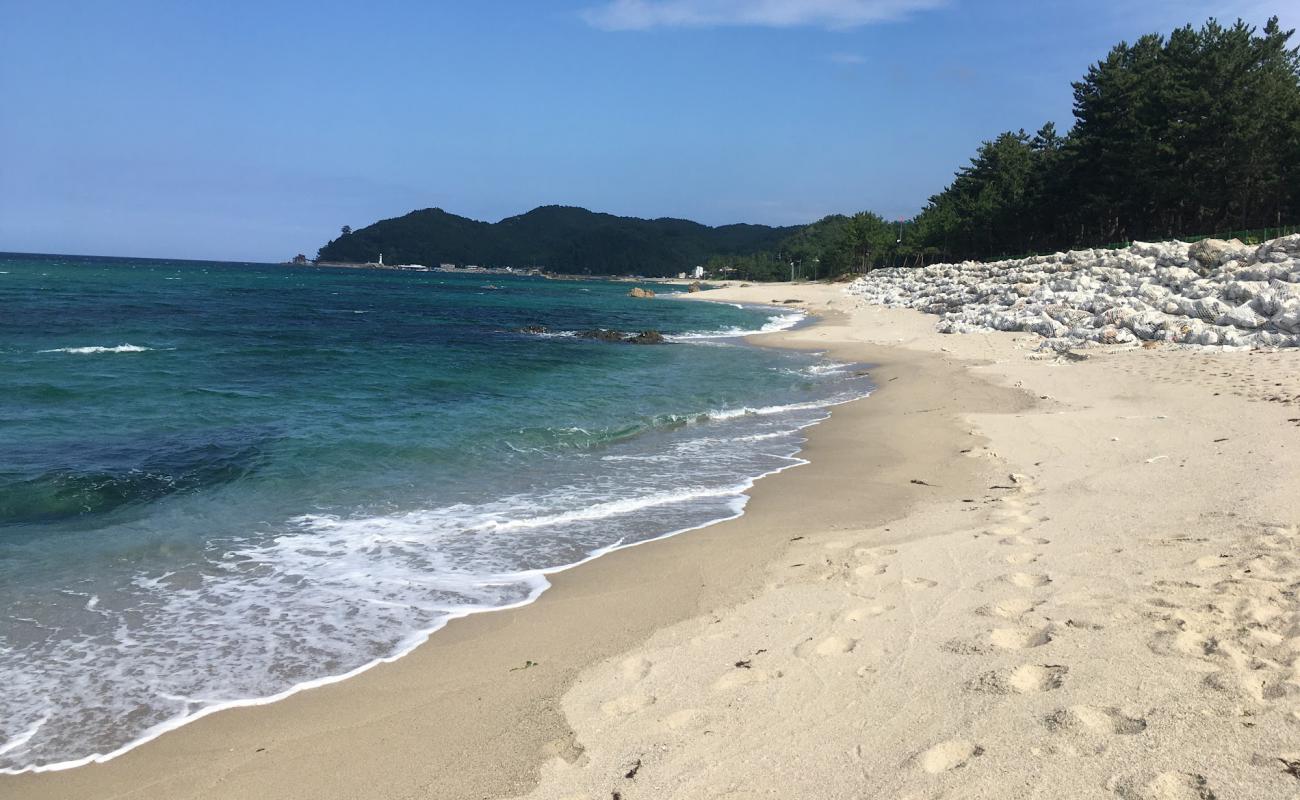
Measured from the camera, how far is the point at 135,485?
8.20m

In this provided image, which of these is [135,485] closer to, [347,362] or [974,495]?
[974,495]

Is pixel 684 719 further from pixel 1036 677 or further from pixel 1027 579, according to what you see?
pixel 1027 579

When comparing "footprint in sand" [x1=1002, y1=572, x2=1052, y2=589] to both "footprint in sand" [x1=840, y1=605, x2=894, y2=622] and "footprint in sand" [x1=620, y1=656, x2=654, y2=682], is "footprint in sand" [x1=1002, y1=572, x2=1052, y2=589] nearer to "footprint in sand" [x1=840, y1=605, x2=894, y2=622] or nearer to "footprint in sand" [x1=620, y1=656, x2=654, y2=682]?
"footprint in sand" [x1=840, y1=605, x2=894, y2=622]

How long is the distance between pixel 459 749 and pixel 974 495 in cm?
545

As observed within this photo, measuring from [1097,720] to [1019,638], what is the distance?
0.92 metres

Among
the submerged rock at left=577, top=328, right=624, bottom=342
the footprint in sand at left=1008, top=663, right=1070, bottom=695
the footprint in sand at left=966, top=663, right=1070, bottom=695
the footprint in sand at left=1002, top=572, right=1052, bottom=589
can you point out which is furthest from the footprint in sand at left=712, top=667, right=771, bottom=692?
the submerged rock at left=577, top=328, right=624, bottom=342

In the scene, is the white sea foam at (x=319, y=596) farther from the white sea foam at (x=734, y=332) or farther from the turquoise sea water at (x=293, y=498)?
the white sea foam at (x=734, y=332)

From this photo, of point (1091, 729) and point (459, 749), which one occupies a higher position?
point (1091, 729)

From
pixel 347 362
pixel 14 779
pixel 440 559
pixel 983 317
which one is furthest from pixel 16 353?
pixel 983 317

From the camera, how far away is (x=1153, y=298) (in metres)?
19.0

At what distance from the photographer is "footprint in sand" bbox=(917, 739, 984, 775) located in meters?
2.81

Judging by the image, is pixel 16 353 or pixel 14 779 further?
pixel 16 353

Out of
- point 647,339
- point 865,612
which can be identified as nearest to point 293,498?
point 865,612

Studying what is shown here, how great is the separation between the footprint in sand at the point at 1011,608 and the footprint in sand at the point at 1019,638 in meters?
0.21
